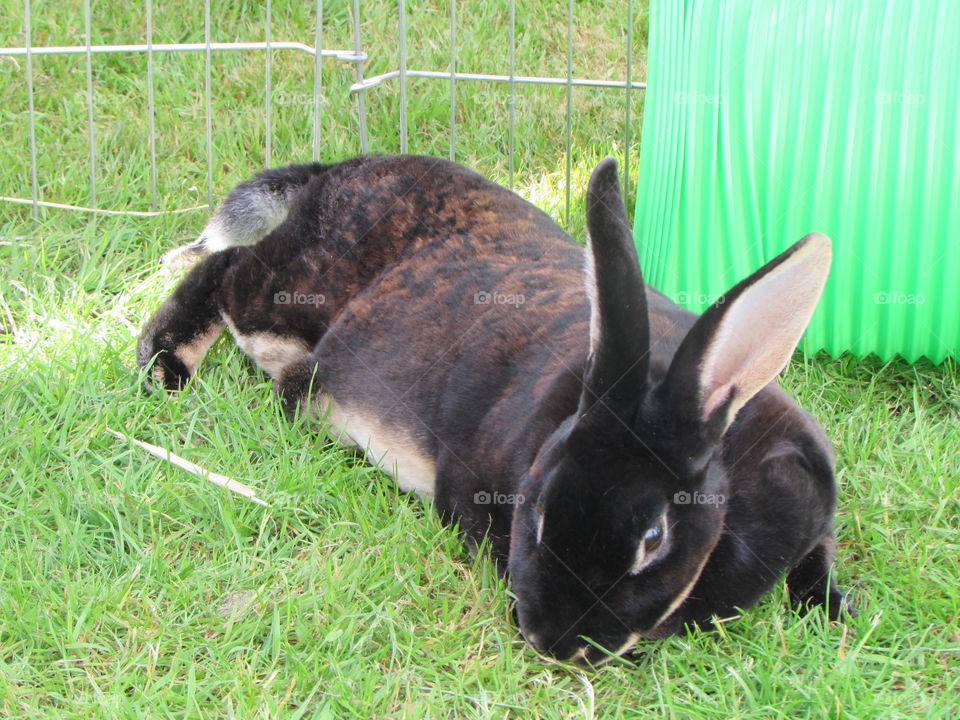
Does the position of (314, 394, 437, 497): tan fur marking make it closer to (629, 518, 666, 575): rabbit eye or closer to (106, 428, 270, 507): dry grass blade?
(106, 428, 270, 507): dry grass blade

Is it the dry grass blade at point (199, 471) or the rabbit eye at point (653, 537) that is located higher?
the rabbit eye at point (653, 537)

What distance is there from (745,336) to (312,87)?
290 cm

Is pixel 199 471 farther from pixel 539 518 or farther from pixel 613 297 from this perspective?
pixel 613 297

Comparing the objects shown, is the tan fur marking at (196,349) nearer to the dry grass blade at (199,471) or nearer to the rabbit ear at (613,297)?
the dry grass blade at (199,471)

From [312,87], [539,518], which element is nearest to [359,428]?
[539,518]

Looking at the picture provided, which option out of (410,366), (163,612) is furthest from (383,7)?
(163,612)

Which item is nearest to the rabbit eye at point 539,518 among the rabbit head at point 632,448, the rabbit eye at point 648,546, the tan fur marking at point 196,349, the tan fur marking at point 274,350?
the rabbit head at point 632,448

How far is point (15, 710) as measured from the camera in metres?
2.17

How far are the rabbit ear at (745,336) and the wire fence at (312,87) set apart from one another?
2.10 m

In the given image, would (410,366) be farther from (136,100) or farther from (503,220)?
(136,100)

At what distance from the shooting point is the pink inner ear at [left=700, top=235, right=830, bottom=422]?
6.52 ft

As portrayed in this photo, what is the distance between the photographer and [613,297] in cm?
202

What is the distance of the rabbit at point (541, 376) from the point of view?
6.65 feet

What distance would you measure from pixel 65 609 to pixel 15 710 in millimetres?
268
